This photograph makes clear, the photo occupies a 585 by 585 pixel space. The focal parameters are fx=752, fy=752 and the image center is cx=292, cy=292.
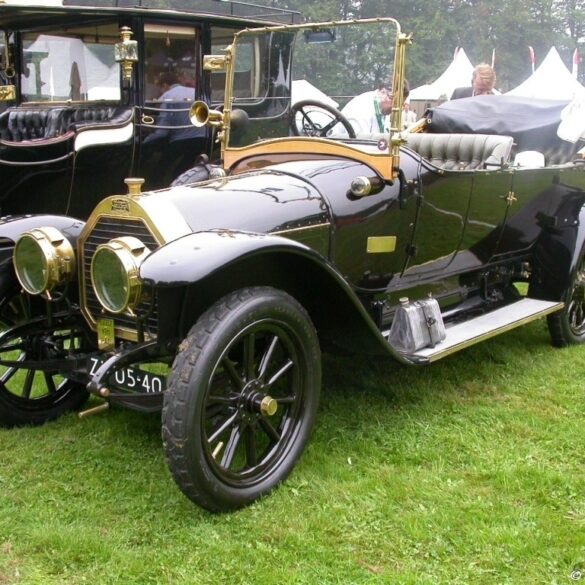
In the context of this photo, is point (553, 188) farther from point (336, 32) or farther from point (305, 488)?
point (305, 488)

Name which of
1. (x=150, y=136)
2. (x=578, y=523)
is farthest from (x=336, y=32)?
(x=150, y=136)

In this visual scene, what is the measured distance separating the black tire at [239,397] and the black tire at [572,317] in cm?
239

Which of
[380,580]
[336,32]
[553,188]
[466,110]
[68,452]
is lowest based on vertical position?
[68,452]

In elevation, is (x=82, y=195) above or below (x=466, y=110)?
below

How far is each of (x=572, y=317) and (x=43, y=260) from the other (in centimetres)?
356

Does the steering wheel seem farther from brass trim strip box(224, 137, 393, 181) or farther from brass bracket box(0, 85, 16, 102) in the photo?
brass bracket box(0, 85, 16, 102)

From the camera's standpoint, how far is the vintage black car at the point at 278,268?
2812 millimetres

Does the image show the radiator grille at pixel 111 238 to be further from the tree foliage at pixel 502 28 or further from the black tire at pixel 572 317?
the tree foliage at pixel 502 28

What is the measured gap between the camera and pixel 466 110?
214 inches

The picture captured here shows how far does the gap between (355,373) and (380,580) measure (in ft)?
6.47

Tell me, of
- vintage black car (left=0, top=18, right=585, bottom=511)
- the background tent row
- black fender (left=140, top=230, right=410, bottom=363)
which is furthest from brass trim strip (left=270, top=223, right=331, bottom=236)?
the background tent row

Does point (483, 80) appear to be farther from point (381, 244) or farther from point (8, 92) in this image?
point (8, 92)

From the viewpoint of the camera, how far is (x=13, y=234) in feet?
11.6

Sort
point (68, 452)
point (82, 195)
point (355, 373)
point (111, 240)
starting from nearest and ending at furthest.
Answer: point (111, 240) < point (68, 452) < point (355, 373) < point (82, 195)
